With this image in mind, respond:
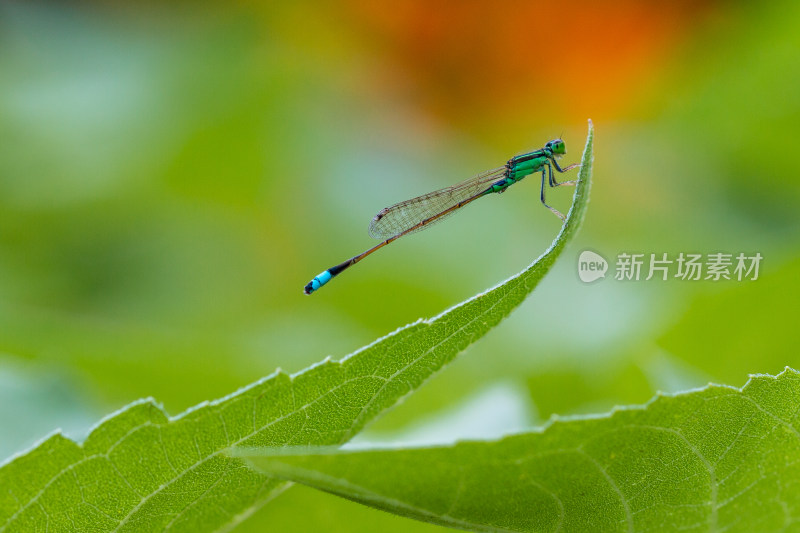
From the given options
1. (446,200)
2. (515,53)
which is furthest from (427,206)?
(515,53)

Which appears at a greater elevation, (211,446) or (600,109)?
(600,109)

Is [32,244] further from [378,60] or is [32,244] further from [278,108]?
[378,60]

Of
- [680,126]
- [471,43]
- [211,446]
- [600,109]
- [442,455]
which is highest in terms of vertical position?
[471,43]

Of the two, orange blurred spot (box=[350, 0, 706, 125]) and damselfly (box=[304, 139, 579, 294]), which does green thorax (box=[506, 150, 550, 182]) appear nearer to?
damselfly (box=[304, 139, 579, 294])

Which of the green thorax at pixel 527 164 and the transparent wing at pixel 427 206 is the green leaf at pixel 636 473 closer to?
the green thorax at pixel 527 164

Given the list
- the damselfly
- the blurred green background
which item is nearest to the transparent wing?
the damselfly

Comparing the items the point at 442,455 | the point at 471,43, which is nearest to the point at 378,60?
the point at 471,43

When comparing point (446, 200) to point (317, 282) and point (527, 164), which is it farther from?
point (317, 282)
